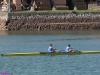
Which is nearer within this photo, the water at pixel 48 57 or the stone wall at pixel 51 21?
the water at pixel 48 57

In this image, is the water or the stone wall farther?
the stone wall

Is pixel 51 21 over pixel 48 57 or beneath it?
over

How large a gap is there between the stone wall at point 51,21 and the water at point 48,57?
3040mm

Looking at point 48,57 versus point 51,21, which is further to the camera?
point 51,21

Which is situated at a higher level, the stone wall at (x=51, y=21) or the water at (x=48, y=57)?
the stone wall at (x=51, y=21)

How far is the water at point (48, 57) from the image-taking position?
148 feet

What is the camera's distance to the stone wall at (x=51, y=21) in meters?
81.2

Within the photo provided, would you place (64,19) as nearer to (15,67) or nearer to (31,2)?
(31,2)

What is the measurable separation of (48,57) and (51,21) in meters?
30.1

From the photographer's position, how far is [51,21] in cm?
8238

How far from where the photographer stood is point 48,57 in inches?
2068

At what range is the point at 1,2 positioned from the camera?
295 feet

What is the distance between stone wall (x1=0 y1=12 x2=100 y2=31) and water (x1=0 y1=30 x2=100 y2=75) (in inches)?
120

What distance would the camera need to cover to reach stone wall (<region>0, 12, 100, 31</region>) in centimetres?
8125
